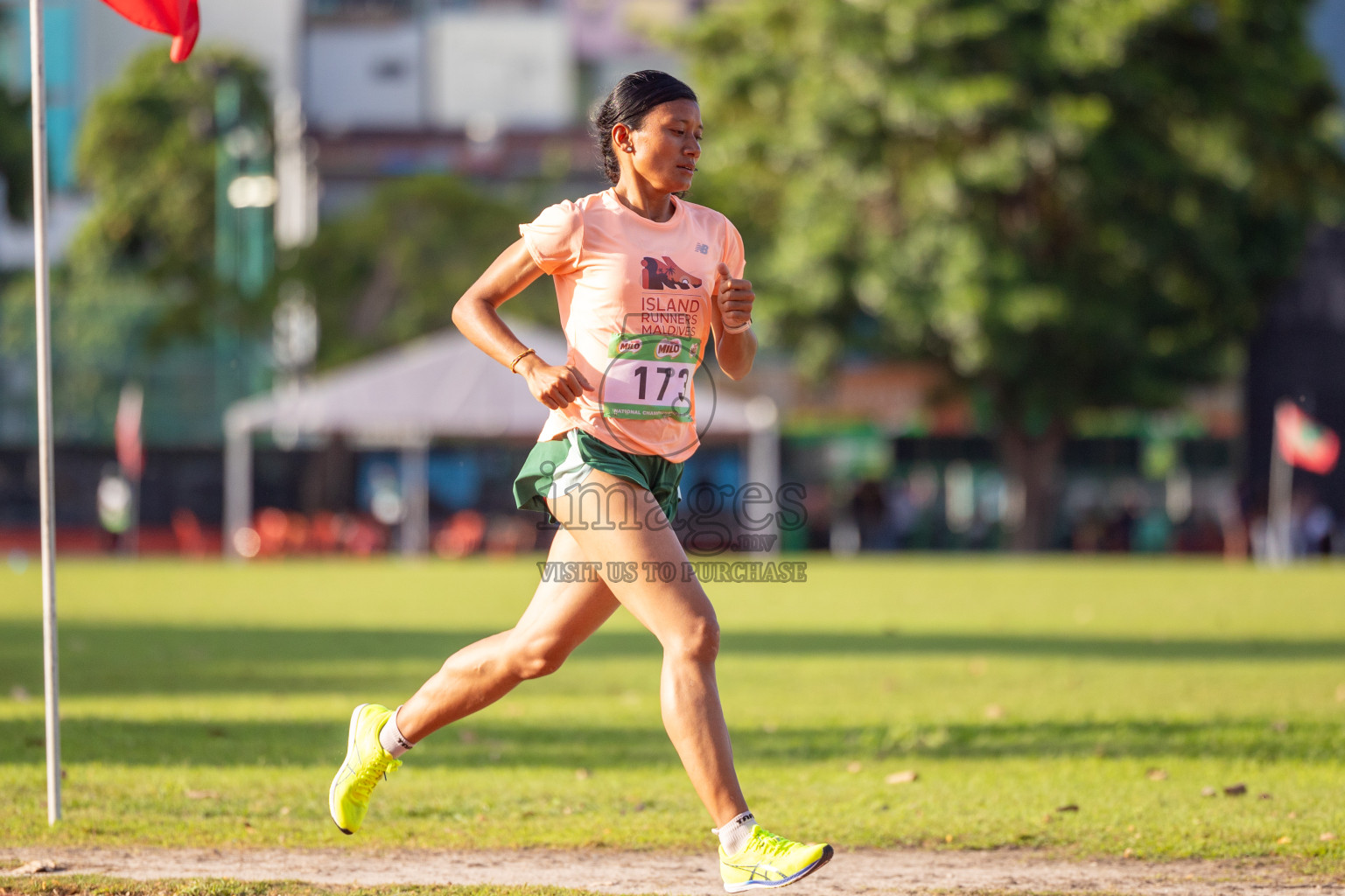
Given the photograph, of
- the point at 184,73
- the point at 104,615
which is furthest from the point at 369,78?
the point at 104,615

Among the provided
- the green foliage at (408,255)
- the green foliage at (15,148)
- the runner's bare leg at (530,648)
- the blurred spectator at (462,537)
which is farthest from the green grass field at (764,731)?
the green foliage at (15,148)

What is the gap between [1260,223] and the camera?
120 ft

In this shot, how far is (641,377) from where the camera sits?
4.79m

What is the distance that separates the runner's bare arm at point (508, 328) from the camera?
469cm

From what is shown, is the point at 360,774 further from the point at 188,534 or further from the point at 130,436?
the point at 188,534

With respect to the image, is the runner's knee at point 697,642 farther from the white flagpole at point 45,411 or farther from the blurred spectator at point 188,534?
the blurred spectator at point 188,534

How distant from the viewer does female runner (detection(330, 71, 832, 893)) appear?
4.66 meters

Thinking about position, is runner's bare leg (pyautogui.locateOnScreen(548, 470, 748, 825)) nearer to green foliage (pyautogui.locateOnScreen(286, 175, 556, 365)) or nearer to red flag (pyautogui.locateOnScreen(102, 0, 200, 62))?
red flag (pyautogui.locateOnScreen(102, 0, 200, 62))

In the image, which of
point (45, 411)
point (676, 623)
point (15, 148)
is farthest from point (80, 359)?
point (676, 623)

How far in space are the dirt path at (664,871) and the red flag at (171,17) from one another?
9.02 ft

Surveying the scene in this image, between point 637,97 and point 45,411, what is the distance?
2411mm

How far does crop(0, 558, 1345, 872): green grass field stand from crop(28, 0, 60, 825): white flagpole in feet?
0.85

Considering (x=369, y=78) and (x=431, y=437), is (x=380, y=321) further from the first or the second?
(x=369, y=78)

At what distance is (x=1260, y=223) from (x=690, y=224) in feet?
111
